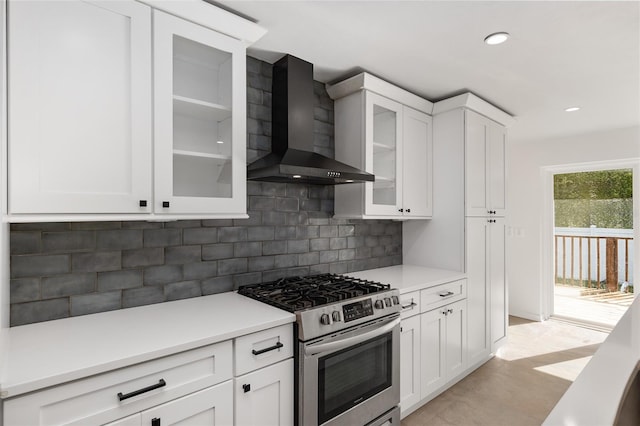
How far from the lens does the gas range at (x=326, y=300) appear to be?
1.70 meters

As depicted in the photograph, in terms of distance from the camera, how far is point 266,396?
1572 millimetres

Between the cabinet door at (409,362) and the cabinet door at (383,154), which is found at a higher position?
the cabinet door at (383,154)

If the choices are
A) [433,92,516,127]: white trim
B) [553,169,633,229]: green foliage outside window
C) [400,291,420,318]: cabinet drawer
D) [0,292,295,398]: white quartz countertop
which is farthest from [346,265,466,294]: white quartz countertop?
[553,169,633,229]: green foliage outside window

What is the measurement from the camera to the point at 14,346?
1.27m

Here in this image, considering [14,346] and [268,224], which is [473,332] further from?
[14,346]

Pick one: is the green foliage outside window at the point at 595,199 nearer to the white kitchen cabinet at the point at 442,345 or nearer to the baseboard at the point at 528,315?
the baseboard at the point at 528,315

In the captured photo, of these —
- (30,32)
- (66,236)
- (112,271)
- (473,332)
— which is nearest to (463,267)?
(473,332)

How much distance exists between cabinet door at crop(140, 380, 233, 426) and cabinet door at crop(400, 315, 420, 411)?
1260 millimetres

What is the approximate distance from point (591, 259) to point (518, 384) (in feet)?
8.36

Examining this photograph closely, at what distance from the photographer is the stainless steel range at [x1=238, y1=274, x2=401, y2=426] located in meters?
1.68

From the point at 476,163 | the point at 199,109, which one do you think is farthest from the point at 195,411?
the point at 476,163

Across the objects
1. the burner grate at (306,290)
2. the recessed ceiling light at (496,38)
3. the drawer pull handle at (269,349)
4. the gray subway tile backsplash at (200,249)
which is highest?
the recessed ceiling light at (496,38)

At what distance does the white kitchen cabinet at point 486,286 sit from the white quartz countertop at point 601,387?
174 centimetres

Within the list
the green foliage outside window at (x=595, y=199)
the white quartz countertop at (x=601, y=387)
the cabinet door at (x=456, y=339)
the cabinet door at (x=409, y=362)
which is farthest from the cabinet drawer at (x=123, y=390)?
the green foliage outside window at (x=595, y=199)
